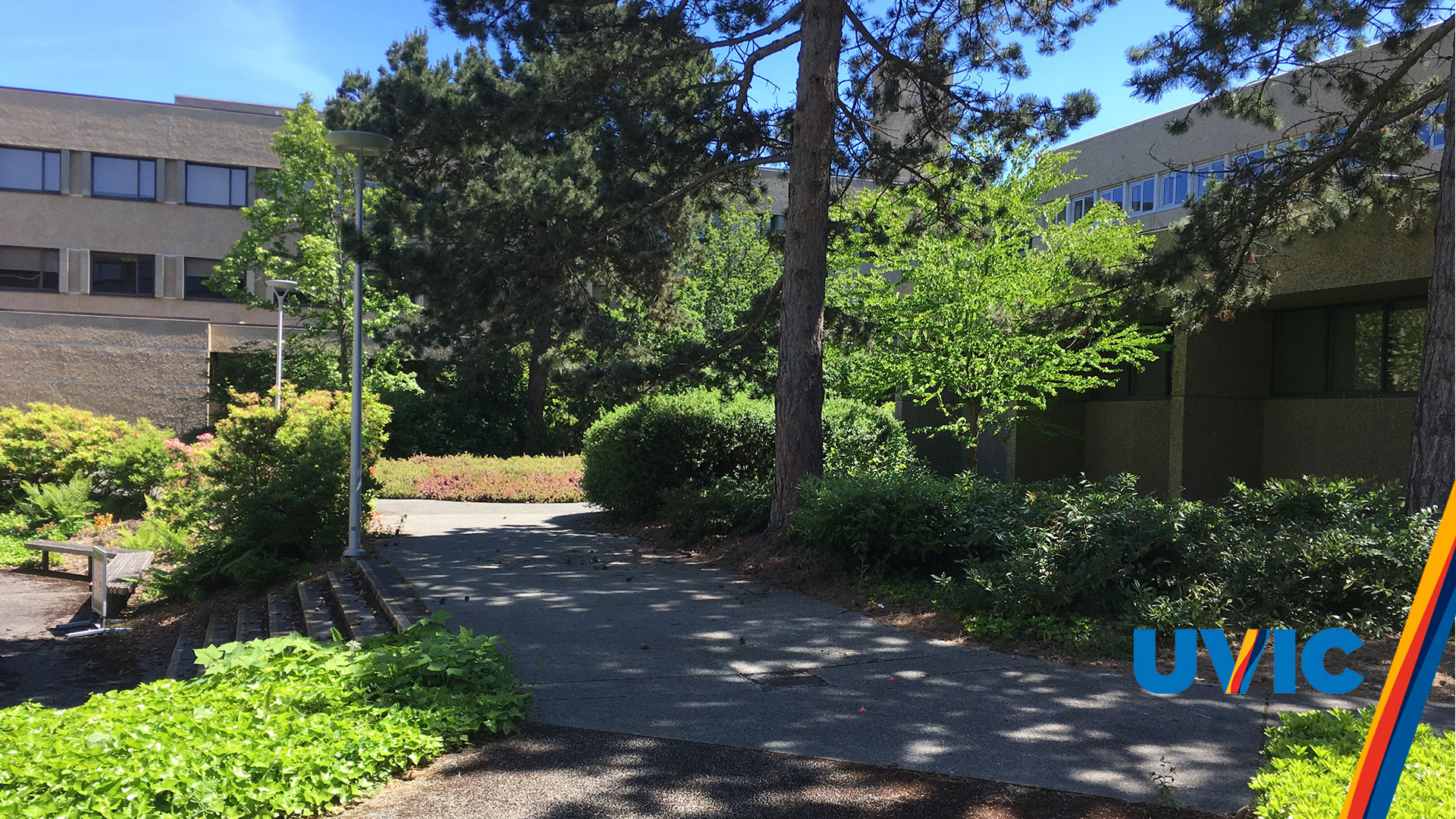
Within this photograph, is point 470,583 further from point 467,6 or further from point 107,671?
point 467,6

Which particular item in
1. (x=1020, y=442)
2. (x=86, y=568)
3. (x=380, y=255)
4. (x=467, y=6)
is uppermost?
(x=467, y=6)

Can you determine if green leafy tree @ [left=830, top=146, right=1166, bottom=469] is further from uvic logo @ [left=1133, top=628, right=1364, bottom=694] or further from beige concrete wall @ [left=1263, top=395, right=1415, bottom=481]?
uvic logo @ [left=1133, top=628, right=1364, bottom=694]

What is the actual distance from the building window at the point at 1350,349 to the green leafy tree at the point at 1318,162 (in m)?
3.22

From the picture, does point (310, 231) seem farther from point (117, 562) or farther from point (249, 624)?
point (249, 624)

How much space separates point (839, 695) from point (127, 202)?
38670 mm

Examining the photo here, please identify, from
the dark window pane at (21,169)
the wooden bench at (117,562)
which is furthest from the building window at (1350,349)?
the dark window pane at (21,169)

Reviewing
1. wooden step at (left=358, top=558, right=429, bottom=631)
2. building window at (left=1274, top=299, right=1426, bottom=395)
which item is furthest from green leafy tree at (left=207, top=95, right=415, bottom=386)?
building window at (left=1274, top=299, right=1426, bottom=395)

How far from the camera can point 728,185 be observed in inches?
611

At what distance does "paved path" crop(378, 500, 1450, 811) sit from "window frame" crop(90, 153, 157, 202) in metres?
33.2

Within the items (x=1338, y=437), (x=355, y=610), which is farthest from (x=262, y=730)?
(x=1338, y=437)

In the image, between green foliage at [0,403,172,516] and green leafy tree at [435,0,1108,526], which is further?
green foliage at [0,403,172,516]

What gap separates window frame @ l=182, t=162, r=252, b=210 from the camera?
36781 millimetres

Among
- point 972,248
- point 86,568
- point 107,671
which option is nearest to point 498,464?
point 86,568

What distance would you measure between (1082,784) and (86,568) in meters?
16.0
